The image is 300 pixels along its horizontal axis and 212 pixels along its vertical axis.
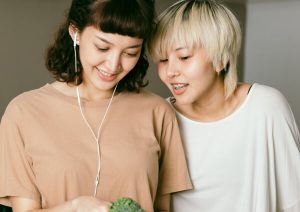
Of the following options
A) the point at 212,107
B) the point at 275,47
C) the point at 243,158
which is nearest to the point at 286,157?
the point at 243,158

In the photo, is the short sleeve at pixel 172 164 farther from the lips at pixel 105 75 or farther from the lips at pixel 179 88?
the lips at pixel 105 75

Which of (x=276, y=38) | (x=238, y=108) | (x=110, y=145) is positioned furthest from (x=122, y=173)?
(x=276, y=38)

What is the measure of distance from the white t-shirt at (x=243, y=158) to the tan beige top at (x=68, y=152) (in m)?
0.21

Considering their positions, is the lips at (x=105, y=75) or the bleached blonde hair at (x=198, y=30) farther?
the bleached blonde hair at (x=198, y=30)

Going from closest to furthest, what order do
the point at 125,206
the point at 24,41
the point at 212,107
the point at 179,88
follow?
the point at 125,206 → the point at 179,88 → the point at 212,107 → the point at 24,41

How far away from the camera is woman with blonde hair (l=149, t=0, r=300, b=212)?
5.10ft

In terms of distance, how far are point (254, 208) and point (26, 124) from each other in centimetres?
75

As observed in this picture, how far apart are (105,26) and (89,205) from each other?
44cm

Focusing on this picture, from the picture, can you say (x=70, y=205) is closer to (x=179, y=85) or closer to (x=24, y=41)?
(x=179, y=85)

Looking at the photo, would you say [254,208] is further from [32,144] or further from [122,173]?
[32,144]

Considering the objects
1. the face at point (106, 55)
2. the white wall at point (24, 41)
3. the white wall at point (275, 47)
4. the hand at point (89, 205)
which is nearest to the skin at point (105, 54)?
the face at point (106, 55)

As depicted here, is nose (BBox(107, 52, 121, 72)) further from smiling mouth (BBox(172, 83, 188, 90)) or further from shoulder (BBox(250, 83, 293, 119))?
shoulder (BBox(250, 83, 293, 119))

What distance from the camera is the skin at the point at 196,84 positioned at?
155 centimetres

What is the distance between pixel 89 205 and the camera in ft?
4.03
